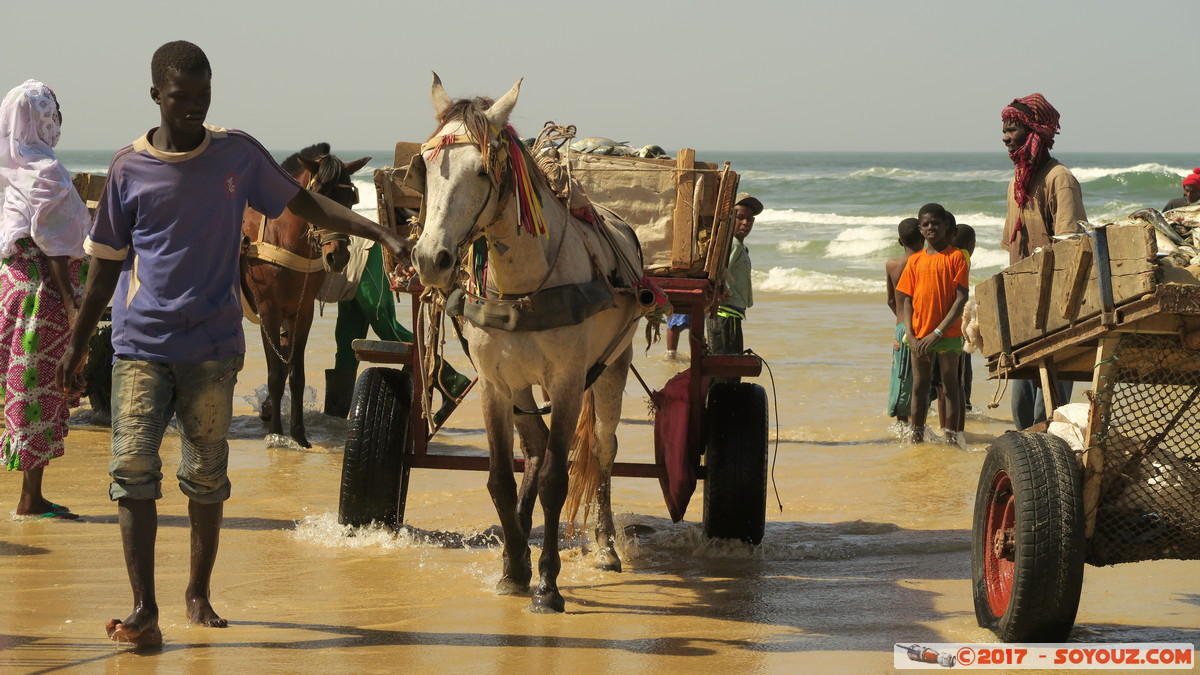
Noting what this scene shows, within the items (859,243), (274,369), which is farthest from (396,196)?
(859,243)

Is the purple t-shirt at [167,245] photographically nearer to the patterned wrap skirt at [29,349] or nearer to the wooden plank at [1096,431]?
the patterned wrap skirt at [29,349]

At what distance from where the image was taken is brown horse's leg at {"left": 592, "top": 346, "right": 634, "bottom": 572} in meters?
6.46

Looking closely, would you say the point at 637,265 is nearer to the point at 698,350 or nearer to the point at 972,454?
the point at 698,350

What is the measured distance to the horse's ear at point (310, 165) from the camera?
9758 millimetres

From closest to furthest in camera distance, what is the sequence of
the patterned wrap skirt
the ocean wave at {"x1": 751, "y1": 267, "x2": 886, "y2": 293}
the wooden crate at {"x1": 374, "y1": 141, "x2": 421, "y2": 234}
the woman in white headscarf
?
the wooden crate at {"x1": 374, "y1": 141, "x2": 421, "y2": 234} < the woman in white headscarf < the patterned wrap skirt < the ocean wave at {"x1": 751, "y1": 267, "x2": 886, "y2": 293}

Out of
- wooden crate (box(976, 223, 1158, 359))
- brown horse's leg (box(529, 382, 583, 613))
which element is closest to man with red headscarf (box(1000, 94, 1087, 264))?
wooden crate (box(976, 223, 1158, 359))

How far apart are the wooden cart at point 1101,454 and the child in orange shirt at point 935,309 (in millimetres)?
4765

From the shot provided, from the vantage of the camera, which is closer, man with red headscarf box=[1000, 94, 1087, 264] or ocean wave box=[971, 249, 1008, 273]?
man with red headscarf box=[1000, 94, 1087, 264]

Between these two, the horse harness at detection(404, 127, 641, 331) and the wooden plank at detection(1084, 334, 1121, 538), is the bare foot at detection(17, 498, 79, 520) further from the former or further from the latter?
the wooden plank at detection(1084, 334, 1121, 538)

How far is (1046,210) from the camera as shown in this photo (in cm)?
634

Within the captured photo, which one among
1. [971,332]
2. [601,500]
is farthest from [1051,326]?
[601,500]

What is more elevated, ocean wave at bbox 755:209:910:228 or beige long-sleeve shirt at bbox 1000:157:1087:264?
beige long-sleeve shirt at bbox 1000:157:1087:264

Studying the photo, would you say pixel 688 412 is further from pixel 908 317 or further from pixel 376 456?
pixel 908 317

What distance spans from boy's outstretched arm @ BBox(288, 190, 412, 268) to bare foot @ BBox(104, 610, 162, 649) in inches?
61.9
